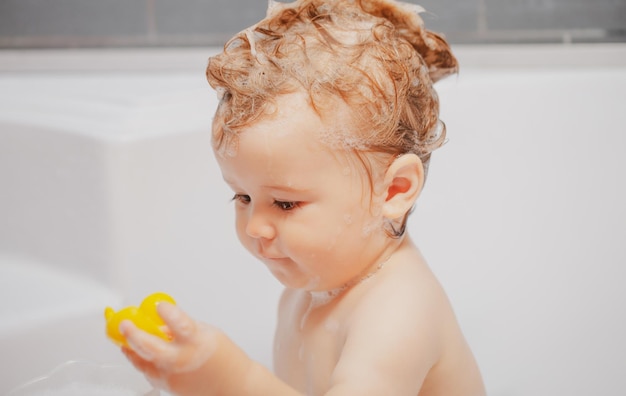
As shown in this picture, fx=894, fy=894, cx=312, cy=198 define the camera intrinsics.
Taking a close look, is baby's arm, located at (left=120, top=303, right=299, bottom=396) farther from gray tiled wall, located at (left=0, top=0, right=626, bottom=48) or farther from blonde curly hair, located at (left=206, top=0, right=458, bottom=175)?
gray tiled wall, located at (left=0, top=0, right=626, bottom=48)

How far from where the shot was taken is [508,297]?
1.25 meters

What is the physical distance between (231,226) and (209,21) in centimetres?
46

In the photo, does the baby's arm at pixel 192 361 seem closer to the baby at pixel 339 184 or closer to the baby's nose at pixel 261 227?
the baby at pixel 339 184

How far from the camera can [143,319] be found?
0.64 metres

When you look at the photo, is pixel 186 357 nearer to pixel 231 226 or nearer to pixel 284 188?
pixel 284 188

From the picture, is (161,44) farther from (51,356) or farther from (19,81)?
(51,356)

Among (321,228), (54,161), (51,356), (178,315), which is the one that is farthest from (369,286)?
(54,161)

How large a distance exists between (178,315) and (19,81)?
100cm

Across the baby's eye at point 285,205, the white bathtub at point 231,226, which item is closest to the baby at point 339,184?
the baby's eye at point 285,205

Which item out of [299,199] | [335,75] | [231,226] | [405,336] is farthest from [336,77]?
[231,226]

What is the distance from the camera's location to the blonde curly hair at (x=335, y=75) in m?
0.72

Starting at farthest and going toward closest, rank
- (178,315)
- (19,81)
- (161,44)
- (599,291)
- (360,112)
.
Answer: (161,44), (19,81), (599,291), (360,112), (178,315)

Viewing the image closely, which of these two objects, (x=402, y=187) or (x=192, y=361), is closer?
(x=192, y=361)

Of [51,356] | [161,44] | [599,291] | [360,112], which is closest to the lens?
[360,112]
